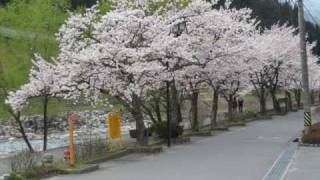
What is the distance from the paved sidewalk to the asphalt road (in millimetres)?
725

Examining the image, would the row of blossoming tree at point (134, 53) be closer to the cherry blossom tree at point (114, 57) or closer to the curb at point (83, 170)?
the cherry blossom tree at point (114, 57)

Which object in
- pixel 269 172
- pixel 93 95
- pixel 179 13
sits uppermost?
pixel 179 13

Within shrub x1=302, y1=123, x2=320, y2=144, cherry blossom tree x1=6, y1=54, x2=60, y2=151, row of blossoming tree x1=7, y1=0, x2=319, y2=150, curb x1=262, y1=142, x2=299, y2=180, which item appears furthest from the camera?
shrub x1=302, y1=123, x2=320, y2=144

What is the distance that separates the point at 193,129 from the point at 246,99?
198 feet

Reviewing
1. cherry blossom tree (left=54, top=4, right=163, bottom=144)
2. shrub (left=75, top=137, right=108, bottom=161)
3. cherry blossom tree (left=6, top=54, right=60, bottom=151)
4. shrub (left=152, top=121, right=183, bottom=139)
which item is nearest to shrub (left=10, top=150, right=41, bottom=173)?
shrub (left=75, top=137, right=108, bottom=161)

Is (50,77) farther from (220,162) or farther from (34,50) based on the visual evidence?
(220,162)

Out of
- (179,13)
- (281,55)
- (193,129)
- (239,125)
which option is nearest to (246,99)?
(281,55)

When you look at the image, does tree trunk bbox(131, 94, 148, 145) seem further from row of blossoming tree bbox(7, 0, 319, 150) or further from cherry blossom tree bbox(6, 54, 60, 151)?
cherry blossom tree bbox(6, 54, 60, 151)

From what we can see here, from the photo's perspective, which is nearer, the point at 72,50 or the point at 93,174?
the point at 93,174

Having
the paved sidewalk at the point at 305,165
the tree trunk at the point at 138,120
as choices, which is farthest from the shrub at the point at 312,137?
the tree trunk at the point at 138,120

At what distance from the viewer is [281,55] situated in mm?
57562

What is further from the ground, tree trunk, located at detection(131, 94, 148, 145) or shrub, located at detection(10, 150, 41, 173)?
tree trunk, located at detection(131, 94, 148, 145)

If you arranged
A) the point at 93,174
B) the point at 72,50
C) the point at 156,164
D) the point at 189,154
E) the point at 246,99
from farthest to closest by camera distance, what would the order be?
the point at 246,99 → the point at 72,50 → the point at 189,154 → the point at 156,164 → the point at 93,174

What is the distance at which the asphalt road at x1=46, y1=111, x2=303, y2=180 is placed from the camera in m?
15.3
